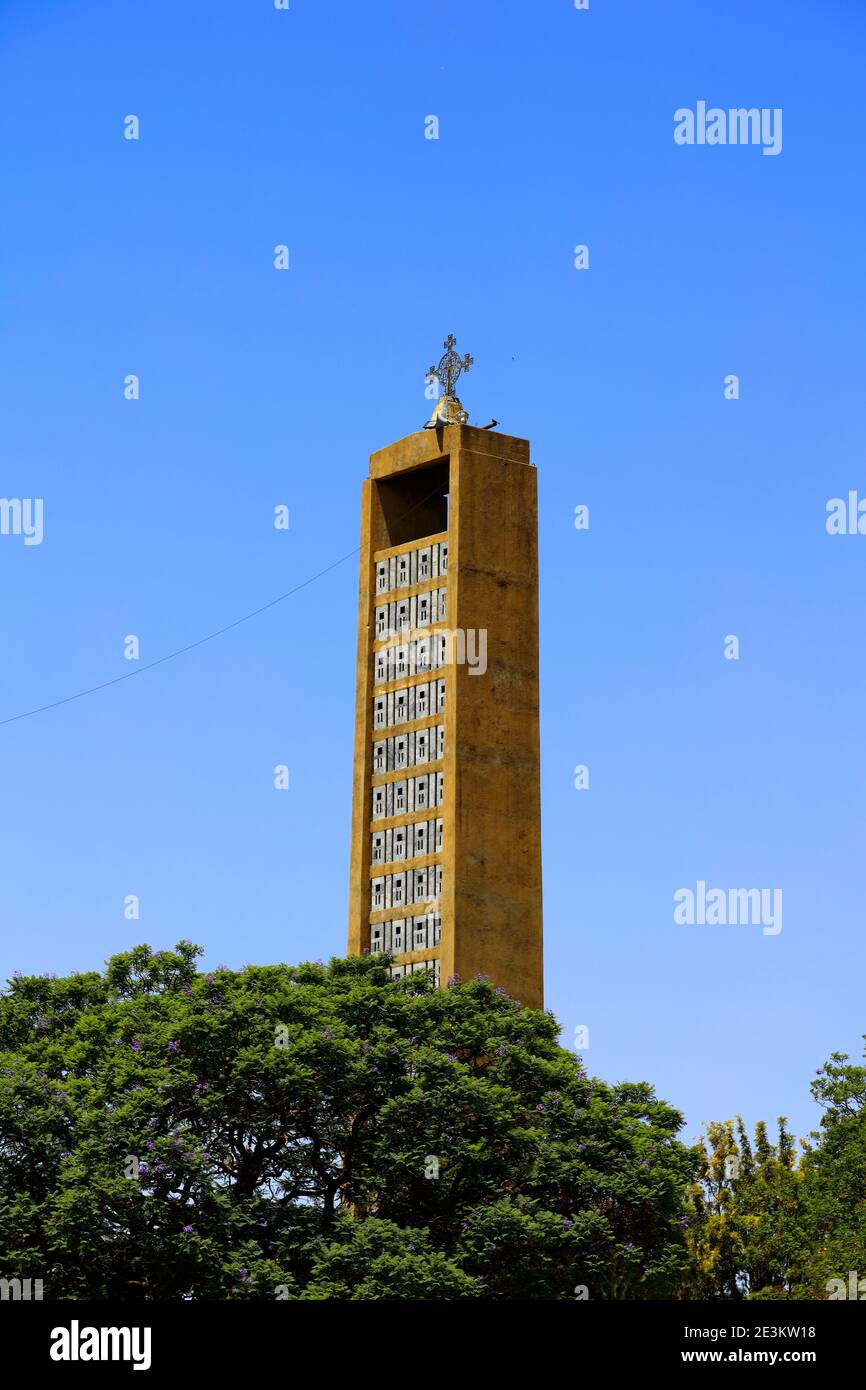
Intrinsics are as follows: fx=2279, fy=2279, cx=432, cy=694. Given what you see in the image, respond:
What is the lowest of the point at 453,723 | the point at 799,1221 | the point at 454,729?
the point at 799,1221

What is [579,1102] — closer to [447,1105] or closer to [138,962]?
[447,1105]

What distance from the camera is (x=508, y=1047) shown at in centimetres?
5253

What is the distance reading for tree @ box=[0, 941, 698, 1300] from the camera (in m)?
46.8

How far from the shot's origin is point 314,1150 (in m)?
50.0

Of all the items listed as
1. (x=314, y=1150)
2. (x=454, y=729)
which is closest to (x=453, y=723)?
(x=454, y=729)

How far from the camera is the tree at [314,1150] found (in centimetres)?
4684

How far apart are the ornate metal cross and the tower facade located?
4.16ft

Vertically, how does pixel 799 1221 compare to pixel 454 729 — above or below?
below

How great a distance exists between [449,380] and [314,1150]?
2687 centimetres

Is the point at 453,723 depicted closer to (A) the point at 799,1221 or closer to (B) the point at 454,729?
(B) the point at 454,729

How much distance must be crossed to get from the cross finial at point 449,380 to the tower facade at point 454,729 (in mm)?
262
